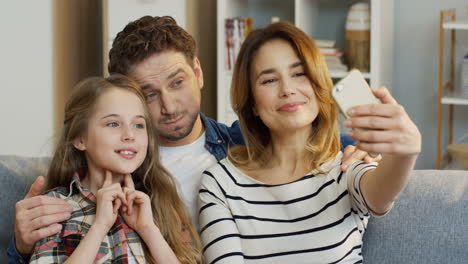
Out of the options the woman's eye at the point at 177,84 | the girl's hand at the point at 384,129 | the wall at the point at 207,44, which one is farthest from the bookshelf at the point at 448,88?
the girl's hand at the point at 384,129

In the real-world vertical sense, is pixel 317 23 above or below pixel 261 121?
above

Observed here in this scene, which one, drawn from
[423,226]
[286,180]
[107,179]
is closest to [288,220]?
[286,180]

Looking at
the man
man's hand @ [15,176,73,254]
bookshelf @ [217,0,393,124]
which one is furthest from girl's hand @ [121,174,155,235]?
bookshelf @ [217,0,393,124]

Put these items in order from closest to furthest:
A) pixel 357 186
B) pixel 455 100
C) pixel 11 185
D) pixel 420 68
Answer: pixel 357 186
pixel 11 185
pixel 455 100
pixel 420 68

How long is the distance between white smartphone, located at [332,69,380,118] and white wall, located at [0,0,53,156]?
2336 mm

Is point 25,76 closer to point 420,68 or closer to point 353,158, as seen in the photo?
point 420,68

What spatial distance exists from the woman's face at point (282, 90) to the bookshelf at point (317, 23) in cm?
204

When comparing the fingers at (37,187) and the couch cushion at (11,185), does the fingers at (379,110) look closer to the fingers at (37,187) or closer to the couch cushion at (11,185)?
the fingers at (37,187)

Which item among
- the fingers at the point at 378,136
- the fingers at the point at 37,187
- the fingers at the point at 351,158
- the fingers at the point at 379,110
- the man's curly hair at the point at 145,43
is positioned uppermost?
the man's curly hair at the point at 145,43

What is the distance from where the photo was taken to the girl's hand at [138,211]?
1.63 meters

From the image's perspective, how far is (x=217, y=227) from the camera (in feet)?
5.46

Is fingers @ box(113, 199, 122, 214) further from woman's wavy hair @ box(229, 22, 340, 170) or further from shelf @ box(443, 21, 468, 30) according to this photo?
shelf @ box(443, 21, 468, 30)

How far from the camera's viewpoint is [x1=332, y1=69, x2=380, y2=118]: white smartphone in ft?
4.49

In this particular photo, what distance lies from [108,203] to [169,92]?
0.44 meters
